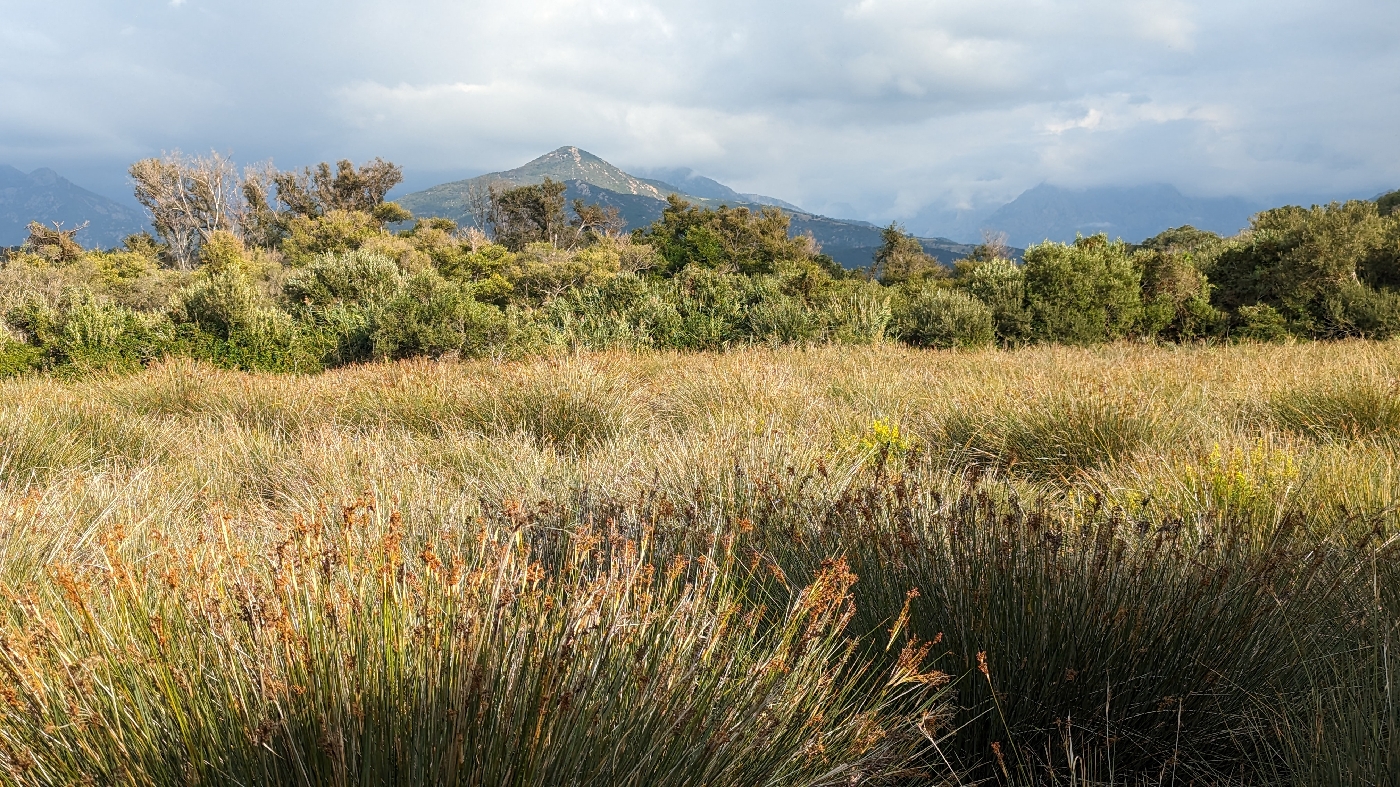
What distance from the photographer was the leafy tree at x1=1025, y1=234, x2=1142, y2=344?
572 inches

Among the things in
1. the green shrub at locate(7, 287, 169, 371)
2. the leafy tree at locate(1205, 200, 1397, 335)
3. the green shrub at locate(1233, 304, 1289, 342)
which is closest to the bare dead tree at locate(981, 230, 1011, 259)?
the leafy tree at locate(1205, 200, 1397, 335)

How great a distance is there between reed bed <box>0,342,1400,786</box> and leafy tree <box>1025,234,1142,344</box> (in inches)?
408

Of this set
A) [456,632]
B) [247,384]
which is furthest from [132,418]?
[456,632]

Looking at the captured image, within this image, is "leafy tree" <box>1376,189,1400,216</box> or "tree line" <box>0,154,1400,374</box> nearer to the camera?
"tree line" <box>0,154,1400,374</box>

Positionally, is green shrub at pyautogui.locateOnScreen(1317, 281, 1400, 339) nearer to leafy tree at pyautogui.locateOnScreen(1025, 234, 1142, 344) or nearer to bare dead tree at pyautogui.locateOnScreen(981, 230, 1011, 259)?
leafy tree at pyautogui.locateOnScreen(1025, 234, 1142, 344)

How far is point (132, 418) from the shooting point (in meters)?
5.82

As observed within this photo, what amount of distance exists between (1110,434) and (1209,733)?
283 cm

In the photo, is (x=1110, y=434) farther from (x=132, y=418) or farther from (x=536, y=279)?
(x=536, y=279)

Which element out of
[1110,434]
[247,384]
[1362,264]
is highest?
[1362,264]

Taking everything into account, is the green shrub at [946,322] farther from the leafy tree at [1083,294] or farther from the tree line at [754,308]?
the leafy tree at [1083,294]

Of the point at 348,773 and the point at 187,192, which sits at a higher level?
the point at 187,192

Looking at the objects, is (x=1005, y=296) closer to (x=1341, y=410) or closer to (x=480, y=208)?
(x=1341, y=410)

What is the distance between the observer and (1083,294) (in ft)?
48.0

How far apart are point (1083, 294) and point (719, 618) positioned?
1508cm
